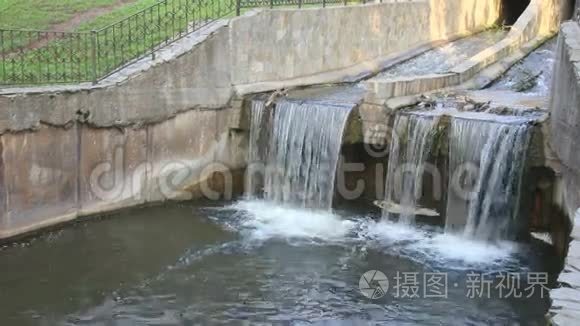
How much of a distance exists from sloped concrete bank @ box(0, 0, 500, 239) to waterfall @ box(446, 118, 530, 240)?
4542 millimetres

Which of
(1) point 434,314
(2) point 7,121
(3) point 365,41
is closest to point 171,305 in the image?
(1) point 434,314

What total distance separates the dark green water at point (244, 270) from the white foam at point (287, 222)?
0.11 ft

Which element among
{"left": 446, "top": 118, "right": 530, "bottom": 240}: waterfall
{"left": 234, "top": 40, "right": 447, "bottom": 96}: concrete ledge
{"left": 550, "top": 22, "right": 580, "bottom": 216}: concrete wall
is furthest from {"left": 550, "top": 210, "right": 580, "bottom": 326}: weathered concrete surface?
{"left": 234, "top": 40, "right": 447, "bottom": 96}: concrete ledge

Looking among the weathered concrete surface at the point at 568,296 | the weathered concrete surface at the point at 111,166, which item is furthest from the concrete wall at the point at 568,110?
the weathered concrete surface at the point at 111,166

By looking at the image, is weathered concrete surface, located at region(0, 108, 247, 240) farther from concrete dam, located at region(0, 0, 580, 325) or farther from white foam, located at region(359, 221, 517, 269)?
white foam, located at region(359, 221, 517, 269)

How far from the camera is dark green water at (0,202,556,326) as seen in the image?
894 cm

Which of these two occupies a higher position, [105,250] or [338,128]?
[338,128]

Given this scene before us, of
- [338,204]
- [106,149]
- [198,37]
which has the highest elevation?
[198,37]

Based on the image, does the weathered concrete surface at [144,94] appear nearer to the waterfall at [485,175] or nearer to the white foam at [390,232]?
the white foam at [390,232]

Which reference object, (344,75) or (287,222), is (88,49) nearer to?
(287,222)

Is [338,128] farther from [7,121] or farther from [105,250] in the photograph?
[7,121]

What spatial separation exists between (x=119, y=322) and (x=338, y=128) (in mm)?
5747

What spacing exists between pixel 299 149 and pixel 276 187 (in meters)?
0.92

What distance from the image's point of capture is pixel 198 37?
1345 centimetres
